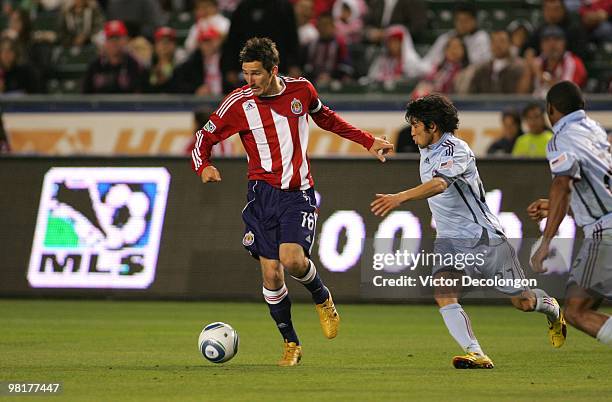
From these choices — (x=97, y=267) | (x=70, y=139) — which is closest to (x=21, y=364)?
(x=97, y=267)

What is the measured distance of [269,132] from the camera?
10.1m

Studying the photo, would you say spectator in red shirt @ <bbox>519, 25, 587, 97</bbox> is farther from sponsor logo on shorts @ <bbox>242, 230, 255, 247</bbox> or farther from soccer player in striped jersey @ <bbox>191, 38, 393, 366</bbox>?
sponsor logo on shorts @ <bbox>242, 230, 255, 247</bbox>

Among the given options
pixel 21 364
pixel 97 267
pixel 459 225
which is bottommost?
pixel 97 267

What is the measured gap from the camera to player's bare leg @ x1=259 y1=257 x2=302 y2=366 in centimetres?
1002

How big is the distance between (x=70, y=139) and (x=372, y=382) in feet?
37.4

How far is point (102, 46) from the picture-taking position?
2111cm

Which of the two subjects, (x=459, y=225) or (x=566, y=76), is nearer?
(x=459, y=225)

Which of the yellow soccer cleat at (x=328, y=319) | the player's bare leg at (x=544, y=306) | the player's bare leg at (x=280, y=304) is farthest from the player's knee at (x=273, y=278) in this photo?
the player's bare leg at (x=544, y=306)

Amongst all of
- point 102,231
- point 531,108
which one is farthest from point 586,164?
point 102,231

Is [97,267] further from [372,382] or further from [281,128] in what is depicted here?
[372,382]

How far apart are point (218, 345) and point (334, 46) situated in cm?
1077

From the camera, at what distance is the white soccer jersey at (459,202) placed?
9.47 m

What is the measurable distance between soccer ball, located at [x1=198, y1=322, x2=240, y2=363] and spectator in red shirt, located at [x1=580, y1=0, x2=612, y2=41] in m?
11.4

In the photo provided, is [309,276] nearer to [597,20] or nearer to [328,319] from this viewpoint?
[328,319]
